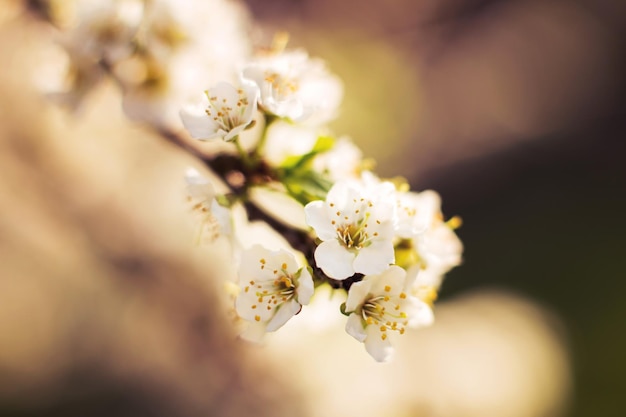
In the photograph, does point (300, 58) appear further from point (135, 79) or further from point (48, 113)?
point (48, 113)

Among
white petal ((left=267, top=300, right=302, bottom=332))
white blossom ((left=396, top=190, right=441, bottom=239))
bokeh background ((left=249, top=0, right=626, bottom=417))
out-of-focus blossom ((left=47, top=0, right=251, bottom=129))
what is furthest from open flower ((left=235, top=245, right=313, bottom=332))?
bokeh background ((left=249, top=0, right=626, bottom=417))

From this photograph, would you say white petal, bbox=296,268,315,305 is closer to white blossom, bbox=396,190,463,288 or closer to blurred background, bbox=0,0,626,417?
white blossom, bbox=396,190,463,288

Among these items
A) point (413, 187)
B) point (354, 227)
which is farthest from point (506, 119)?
point (354, 227)

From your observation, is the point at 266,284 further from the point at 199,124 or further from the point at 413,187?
the point at 413,187

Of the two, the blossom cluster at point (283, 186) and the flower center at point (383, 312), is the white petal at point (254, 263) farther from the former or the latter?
the flower center at point (383, 312)

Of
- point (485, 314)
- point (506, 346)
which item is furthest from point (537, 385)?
point (485, 314)

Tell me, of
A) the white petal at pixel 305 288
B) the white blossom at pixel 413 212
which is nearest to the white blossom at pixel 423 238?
the white blossom at pixel 413 212
